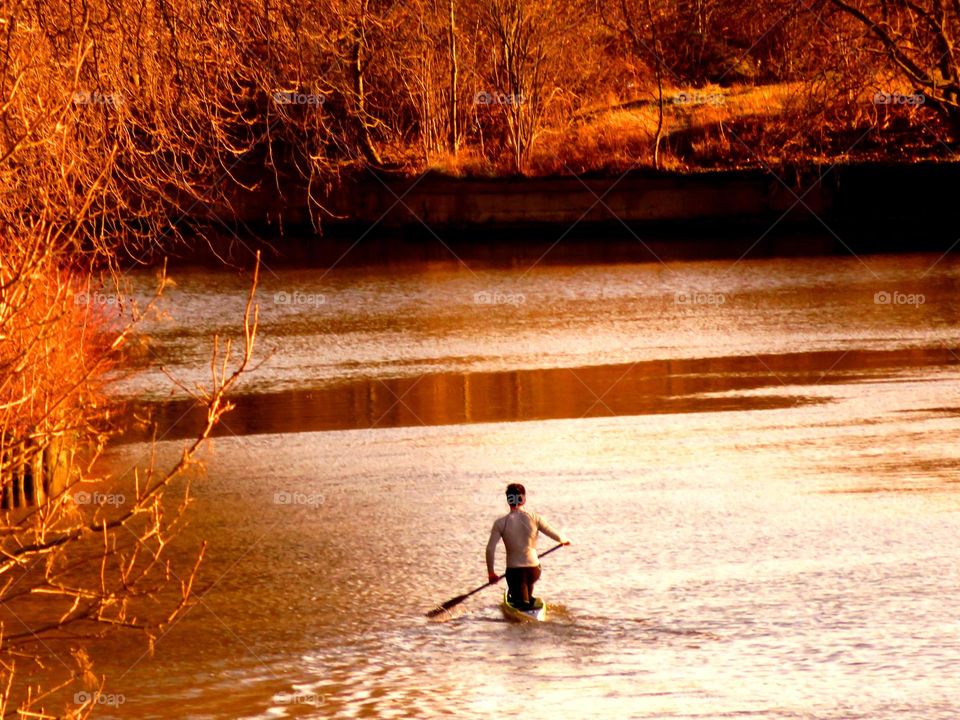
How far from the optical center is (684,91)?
176 ft

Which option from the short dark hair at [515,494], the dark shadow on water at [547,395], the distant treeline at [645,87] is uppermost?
the distant treeline at [645,87]

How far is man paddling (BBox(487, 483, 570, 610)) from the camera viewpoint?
41.8ft

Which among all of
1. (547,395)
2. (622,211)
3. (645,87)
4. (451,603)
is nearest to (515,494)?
(451,603)

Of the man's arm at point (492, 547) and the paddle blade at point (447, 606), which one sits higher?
the man's arm at point (492, 547)

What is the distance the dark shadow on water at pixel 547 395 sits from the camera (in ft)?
70.0

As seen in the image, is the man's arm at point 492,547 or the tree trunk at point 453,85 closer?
the man's arm at point 492,547

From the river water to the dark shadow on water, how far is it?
81mm

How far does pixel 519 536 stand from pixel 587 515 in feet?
9.79

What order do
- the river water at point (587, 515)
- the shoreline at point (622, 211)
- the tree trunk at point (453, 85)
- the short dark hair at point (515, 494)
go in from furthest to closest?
the tree trunk at point (453, 85), the shoreline at point (622, 211), the short dark hair at point (515, 494), the river water at point (587, 515)

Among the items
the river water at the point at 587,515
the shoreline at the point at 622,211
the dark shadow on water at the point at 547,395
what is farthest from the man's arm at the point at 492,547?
the shoreline at the point at 622,211

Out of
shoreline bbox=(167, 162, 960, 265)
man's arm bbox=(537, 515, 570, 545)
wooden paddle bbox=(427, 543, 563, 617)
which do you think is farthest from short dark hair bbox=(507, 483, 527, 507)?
shoreline bbox=(167, 162, 960, 265)

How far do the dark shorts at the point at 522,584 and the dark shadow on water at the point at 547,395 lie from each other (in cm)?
830

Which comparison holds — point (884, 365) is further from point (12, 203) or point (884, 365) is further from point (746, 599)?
point (12, 203)

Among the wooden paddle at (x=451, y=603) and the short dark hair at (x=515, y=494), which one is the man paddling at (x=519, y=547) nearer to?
the short dark hair at (x=515, y=494)
